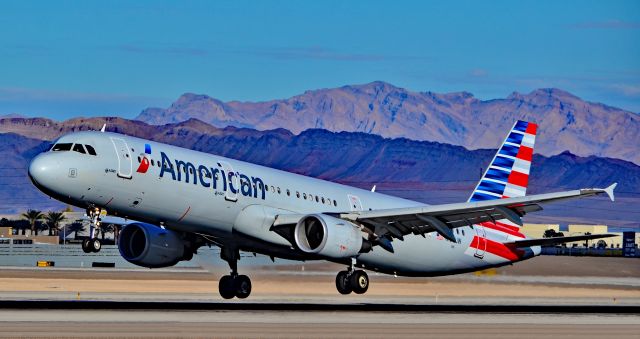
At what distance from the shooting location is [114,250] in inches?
4377

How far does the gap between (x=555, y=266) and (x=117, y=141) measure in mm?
41038

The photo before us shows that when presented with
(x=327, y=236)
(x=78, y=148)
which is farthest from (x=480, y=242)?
(x=78, y=148)

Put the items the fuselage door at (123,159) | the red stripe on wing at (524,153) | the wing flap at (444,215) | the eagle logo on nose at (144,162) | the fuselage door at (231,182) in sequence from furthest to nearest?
the red stripe on wing at (524,153) → the wing flap at (444,215) → the fuselage door at (231,182) → the eagle logo on nose at (144,162) → the fuselage door at (123,159)

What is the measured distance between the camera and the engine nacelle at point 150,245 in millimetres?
52781

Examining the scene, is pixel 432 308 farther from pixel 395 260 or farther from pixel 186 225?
pixel 186 225

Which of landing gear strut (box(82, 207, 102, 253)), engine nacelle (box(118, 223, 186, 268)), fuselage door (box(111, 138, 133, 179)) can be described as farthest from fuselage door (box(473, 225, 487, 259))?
landing gear strut (box(82, 207, 102, 253))

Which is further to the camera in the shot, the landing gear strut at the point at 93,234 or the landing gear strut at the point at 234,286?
the landing gear strut at the point at 234,286

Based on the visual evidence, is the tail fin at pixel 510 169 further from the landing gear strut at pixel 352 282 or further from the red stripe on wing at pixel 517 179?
the landing gear strut at pixel 352 282

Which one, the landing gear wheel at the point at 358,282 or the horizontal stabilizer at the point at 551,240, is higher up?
the horizontal stabilizer at the point at 551,240

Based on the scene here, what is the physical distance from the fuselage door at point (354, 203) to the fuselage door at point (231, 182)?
6.69 meters

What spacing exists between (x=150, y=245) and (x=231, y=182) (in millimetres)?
5936

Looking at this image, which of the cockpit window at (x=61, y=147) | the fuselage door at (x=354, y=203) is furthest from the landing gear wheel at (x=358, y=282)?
the cockpit window at (x=61, y=147)

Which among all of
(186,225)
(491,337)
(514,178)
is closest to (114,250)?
(514,178)

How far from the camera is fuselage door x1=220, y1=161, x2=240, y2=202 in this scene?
4888 cm
